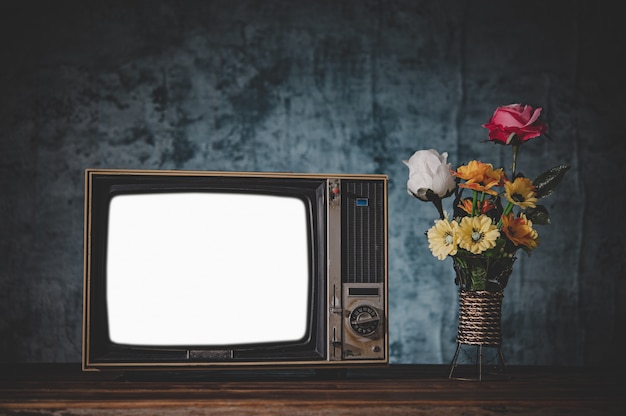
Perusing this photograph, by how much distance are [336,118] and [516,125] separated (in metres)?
0.56

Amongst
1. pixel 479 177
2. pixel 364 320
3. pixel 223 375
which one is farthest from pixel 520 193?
pixel 223 375

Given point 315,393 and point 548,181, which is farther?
point 548,181

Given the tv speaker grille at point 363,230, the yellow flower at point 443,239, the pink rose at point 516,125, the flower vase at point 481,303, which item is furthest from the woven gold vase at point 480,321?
the pink rose at point 516,125

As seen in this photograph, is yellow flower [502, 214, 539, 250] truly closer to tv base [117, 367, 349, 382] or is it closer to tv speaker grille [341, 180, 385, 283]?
tv speaker grille [341, 180, 385, 283]

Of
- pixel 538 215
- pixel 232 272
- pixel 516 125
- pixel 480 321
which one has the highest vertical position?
pixel 516 125

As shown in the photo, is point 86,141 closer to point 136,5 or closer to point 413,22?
point 136,5

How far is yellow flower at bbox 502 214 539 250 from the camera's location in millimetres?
1412

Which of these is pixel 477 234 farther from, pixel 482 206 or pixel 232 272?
pixel 232 272

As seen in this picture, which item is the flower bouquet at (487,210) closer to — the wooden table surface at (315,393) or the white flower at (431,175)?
the white flower at (431,175)

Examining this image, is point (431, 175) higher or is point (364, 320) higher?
point (431, 175)

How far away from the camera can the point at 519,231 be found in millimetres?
1418

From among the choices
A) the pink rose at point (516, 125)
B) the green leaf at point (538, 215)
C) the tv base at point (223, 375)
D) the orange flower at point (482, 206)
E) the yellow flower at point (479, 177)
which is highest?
the pink rose at point (516, 125)

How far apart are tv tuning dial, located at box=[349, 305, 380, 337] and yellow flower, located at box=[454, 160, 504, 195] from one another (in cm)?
33

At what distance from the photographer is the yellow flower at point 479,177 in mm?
1399
